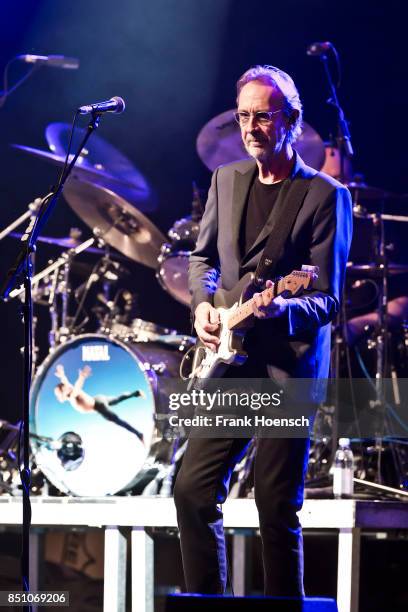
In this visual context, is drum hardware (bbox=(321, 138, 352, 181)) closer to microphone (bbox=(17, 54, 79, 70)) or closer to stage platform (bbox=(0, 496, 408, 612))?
microphone (bbox=(17, 54, 79, 70))

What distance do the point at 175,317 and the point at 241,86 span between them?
370 cm

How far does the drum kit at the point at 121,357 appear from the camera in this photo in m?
5.51

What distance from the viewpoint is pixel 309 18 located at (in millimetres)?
6359

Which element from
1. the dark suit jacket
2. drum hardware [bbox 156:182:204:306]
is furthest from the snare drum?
the dark suit jacket

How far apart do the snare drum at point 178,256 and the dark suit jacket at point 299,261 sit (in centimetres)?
236

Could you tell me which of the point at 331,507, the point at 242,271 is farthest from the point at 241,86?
the point at 331,507

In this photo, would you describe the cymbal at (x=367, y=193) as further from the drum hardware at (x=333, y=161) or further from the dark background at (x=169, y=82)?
the dark background at (x=169, y=82)

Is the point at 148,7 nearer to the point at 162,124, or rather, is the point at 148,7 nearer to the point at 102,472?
the point at 162,124

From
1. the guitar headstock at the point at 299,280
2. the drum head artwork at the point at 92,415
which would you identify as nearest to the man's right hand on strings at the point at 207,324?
the guitar headstock at the point at 299,280

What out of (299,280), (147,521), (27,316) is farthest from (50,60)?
(299,280)

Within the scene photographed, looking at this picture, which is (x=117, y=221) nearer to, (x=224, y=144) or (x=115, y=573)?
(x=224, y=144)

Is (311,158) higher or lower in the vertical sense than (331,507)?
higher

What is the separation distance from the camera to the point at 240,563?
20.4 ft

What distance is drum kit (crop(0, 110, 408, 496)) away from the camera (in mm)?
5512
